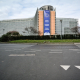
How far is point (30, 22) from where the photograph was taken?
11956cm

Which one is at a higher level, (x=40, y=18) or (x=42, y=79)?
(x=40, y=18)

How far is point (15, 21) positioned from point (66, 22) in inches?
2512

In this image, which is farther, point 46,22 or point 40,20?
point 46,22

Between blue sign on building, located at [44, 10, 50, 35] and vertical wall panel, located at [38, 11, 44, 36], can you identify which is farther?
blue sign on building, located at [44, 10, 50, 35]

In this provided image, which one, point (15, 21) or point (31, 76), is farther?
point (15, 21)

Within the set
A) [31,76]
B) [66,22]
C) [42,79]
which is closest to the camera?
[42,79]

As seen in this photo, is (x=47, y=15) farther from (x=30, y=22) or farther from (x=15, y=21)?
(x=15, y=21)

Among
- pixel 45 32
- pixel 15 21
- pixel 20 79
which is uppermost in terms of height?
pixel 15 21

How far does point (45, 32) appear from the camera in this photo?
239ft

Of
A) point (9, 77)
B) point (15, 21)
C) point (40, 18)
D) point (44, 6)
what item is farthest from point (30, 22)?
point (9, 77)

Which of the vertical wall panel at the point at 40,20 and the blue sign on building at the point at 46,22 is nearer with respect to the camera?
the vertical wall panel at the point at 40,20

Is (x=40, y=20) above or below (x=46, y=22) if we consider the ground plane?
above

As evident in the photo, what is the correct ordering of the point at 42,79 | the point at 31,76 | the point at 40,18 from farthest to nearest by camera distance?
the point at 40,18 < the point at 31,76 < the point at 42,79

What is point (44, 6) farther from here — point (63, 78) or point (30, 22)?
point (63, 78)
